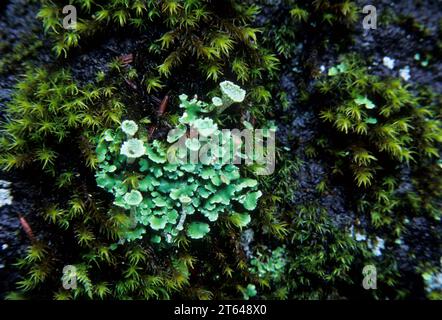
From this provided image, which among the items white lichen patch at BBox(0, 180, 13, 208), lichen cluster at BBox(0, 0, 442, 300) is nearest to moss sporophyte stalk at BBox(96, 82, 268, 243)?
lichen cluster at BBox(0, 0, 442, 300)

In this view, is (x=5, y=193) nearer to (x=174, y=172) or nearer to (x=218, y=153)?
(x=174, y=172)

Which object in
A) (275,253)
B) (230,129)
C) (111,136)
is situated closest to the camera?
(111,136)

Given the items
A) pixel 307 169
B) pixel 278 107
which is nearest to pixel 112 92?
pixel 278 107

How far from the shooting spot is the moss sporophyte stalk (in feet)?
7.88

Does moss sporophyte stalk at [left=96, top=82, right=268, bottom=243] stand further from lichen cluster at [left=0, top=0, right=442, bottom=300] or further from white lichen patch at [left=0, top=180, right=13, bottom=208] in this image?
white lichen patch at [left=0, top=180, right=13, bottom=208]

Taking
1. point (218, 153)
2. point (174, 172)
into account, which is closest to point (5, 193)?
point (174, 172)

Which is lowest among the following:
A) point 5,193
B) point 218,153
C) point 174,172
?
point 5,193

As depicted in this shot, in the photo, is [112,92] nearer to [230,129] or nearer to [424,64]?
[230,129]

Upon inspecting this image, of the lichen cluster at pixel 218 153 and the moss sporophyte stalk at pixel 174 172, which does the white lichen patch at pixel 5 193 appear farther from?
the moss sporophyte stalk at pixel 174 172

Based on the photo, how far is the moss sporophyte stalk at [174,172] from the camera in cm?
240

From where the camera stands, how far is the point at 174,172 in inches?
95.3

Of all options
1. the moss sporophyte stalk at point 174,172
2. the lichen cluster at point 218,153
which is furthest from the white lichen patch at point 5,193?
the moss sporophyte stalk at point 174,172
